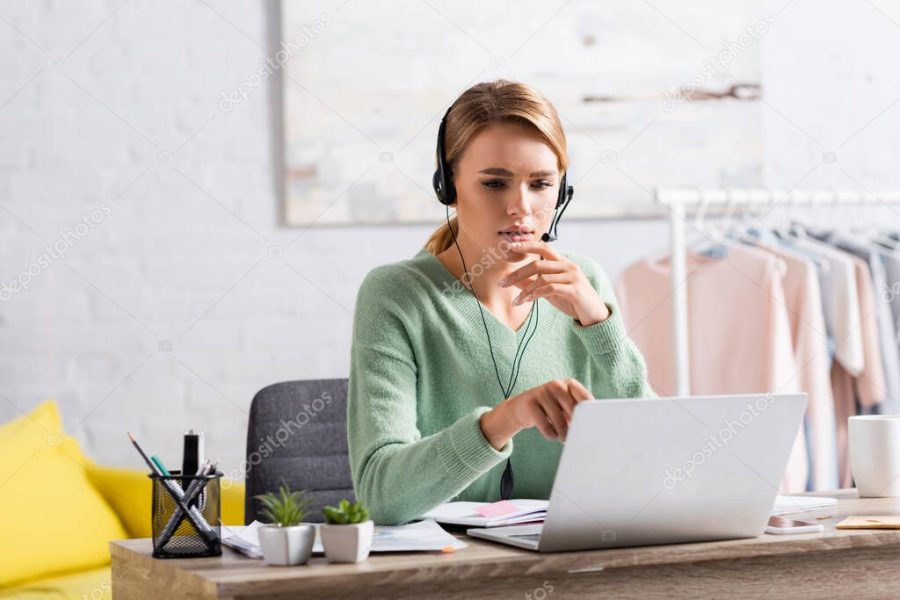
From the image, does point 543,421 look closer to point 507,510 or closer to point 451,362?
point 507,510

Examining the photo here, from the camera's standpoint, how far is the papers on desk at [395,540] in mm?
1239

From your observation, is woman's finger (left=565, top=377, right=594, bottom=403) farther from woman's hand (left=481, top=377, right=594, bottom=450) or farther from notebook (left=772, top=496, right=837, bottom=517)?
notebook (left=772, top=496, right=837, bottom=517)

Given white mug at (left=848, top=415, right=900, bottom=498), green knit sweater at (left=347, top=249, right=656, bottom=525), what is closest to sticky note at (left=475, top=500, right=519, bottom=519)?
green knit sweater at (left=347, top=249, right=656, bottom=525)

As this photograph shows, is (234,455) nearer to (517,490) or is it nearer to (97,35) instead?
(97,35)

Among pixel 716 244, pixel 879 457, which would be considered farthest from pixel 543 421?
pixel 716 244

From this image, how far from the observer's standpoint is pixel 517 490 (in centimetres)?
175

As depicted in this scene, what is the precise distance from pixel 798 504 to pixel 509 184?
1.94 ft

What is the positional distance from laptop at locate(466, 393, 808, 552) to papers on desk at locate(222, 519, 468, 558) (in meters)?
0.07

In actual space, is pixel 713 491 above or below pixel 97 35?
below

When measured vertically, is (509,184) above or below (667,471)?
above

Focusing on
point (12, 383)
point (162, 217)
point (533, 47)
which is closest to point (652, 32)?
point (533, 47)

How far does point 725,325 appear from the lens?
2707 millimetres

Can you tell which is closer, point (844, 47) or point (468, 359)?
point (468, 359)

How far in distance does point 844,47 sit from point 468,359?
2092 mm
